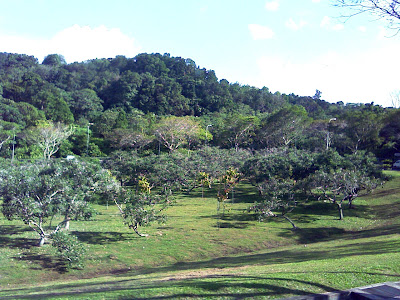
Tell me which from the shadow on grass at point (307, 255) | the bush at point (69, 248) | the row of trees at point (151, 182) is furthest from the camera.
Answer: the row of trees at point (151, 182)

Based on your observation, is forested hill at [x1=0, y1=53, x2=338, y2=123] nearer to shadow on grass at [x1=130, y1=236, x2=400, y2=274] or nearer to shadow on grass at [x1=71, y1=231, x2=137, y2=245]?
shadow on grass at [x1=71, y1=231, x2=137, y2=245]

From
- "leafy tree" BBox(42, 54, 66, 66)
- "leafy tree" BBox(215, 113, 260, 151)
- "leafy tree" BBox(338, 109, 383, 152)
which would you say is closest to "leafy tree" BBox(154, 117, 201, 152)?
"leafy tree" BBox(215, 113, 260, 151)

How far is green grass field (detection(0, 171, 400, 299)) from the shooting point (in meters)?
7.62

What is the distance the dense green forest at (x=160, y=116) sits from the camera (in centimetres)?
5116

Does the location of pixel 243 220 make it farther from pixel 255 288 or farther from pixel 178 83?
pixel 178 83

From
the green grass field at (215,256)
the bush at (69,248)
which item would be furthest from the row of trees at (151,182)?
the bush at (69,248)

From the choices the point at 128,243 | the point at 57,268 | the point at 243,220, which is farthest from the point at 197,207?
the point at 57,268

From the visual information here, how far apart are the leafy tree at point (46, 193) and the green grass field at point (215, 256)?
1.64 m

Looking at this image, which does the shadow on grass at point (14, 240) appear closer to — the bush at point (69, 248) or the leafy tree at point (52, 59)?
the bush at point (69, 248)

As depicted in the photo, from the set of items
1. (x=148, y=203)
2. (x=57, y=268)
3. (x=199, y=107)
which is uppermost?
(x=199, y=107)

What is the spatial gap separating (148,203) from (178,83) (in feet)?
224

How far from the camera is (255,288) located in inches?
281

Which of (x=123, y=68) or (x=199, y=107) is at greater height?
(x=123, y=68)

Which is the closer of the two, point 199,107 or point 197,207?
point 197,207
